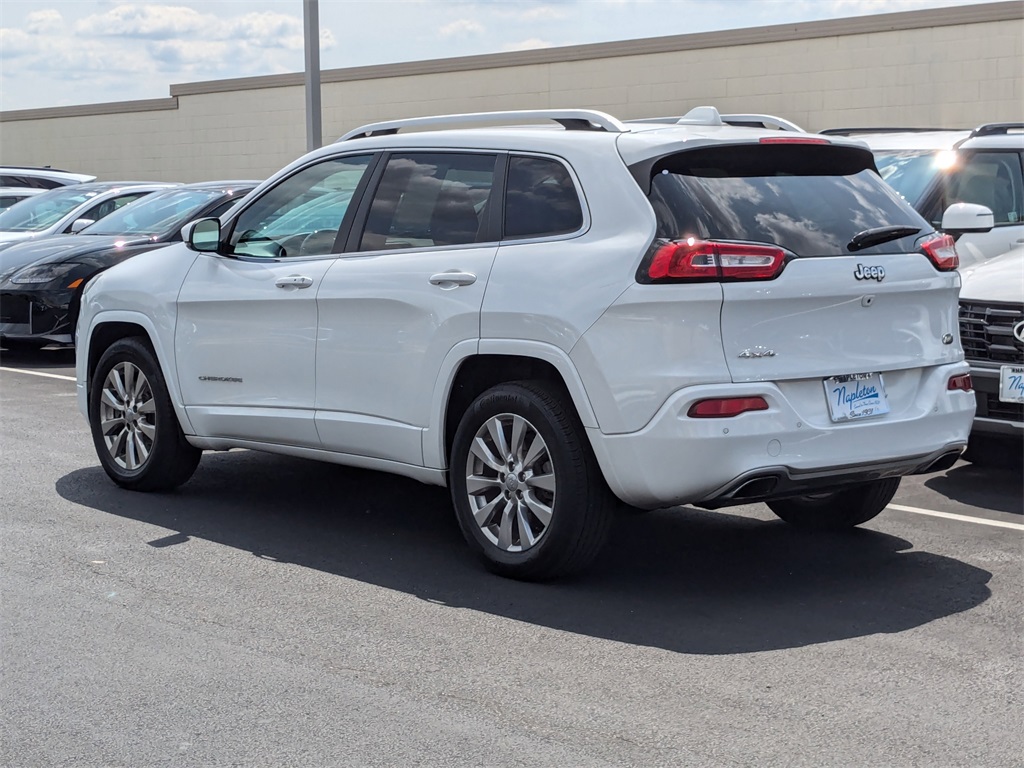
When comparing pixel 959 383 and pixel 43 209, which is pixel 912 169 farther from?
pixel 43 209

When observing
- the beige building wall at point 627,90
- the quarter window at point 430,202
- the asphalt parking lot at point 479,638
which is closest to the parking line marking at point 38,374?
the asphalt parking lot at point 479,638

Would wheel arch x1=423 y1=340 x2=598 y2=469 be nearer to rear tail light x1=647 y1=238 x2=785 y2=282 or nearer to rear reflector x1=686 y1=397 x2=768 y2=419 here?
rear reflector x1=686 y1=397 x2=768 y2=419

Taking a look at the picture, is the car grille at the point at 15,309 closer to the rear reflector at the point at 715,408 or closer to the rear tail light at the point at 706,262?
the rear tail light at the point at 706,262

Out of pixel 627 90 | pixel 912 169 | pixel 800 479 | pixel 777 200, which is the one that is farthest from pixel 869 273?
pixel 627 90

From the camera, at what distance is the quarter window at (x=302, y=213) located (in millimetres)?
6672

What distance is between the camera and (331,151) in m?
6.77

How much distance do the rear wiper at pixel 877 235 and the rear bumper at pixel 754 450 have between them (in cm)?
54

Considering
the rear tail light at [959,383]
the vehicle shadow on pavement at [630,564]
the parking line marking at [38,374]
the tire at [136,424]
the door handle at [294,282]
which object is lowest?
the vehicle shadow on pavement at [630,564]

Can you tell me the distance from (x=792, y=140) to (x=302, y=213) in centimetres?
245

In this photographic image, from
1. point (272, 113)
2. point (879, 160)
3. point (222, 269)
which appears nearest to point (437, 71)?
point (272, 113)

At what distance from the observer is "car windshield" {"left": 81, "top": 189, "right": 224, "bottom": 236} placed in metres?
13.6

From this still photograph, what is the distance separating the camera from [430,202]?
6242mm

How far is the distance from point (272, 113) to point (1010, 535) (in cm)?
2823

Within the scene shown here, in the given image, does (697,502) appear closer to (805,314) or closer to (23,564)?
(805,314)
